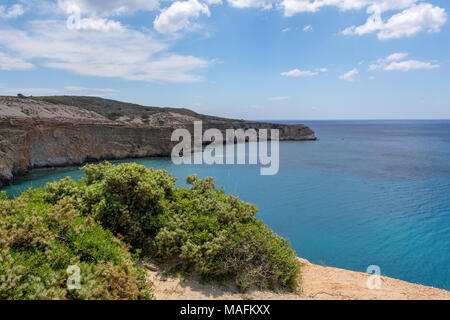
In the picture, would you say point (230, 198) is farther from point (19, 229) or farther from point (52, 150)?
point (52, 150)

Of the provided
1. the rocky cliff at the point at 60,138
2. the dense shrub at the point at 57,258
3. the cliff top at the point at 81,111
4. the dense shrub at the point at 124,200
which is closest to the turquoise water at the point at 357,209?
the rocky cliff at the point at 60,138

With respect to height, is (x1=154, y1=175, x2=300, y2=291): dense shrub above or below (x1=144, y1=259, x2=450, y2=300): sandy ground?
above

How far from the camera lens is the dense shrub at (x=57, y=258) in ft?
15.3

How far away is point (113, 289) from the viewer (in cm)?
555

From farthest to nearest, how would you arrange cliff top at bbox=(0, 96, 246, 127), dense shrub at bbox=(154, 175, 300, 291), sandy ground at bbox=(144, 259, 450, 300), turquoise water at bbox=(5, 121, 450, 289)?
cliff top at bbox=(0, 96, 246, 127) → turquoise water at bbox=(5, 121, 450, 289) → dense shrub at bbox=(154, 175, 300, 291) → sandy ground at bbox=(144, 259, 450, 300)

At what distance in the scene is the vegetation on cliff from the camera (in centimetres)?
521

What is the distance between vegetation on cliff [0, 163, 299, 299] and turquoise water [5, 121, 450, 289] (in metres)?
5.84

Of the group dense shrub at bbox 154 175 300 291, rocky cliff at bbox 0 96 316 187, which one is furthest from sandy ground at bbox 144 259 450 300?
rocky cliff at bbox 0 96 316 187

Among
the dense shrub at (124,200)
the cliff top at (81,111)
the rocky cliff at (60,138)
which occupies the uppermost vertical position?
the cliff top at (81,111)

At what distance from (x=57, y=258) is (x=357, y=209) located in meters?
18.9

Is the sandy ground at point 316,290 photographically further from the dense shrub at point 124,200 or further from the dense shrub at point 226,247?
the dense shrub at point 124,200

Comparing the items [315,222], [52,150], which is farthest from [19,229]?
[52,150]

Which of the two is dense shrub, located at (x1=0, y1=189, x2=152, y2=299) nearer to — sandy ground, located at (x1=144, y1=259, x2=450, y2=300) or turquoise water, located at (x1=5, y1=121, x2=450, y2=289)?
sandy ground, located at (x1=144, y1=259, x2=450, y2=300)

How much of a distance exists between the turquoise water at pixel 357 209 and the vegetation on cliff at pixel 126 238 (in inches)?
230
